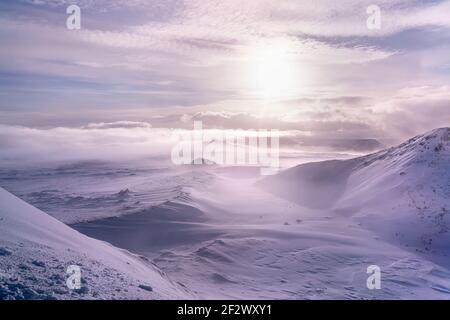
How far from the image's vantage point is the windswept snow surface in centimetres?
1023

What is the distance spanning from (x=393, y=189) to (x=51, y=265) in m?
16.5

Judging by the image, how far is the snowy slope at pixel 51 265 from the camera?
5.73m

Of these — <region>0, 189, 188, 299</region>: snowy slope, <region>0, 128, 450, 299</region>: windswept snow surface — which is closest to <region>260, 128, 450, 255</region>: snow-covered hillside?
<region>0, 128, 450, 299</region>: windswept snow surface

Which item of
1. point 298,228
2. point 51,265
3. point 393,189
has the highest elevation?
point 51,265

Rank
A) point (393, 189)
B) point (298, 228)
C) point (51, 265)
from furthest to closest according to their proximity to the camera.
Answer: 1. point (393, 189)
2. point (298, 228)
3. point (51, 265)

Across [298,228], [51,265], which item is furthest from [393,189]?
[51,265]

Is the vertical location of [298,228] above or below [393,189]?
below

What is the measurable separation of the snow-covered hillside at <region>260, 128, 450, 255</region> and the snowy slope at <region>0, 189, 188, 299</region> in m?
10.9

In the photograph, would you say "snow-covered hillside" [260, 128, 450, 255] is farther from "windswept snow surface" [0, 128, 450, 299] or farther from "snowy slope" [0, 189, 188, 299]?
"snowy slope" [0, 189, 188, 299]

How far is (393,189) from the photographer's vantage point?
757 inches

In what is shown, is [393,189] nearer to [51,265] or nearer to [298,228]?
[298,228]

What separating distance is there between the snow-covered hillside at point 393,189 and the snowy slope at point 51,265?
10.9m

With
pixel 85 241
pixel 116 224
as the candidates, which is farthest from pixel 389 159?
pixel 85 241

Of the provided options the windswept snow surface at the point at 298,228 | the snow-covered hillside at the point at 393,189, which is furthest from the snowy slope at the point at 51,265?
the snow-covered hillside at the point at 393,189
